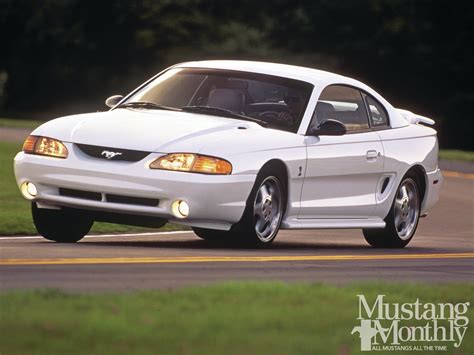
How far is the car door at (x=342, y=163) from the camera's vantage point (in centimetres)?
1323

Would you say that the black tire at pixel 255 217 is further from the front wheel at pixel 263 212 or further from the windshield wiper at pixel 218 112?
the windshield wiper at pixel 218 112

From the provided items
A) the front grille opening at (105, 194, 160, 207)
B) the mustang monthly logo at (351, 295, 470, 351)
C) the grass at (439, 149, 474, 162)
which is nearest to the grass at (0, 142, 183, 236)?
the front grille opening at (105, 194, 160, 207)

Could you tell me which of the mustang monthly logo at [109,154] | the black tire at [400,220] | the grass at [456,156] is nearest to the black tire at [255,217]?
the mustang monthly logo at [109,154]

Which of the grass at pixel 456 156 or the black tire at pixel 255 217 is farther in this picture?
the grass at pixel 456 156

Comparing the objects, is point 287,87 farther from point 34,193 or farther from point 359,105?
point 34,193

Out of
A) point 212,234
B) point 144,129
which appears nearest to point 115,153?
point 144,129

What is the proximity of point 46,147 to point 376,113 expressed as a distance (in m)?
3.89

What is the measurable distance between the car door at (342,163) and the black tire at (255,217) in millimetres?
388

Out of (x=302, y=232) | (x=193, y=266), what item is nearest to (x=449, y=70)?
(x=302, y=232)

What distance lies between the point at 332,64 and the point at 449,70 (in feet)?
14.2

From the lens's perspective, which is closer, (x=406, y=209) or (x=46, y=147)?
(x=46, y=147)

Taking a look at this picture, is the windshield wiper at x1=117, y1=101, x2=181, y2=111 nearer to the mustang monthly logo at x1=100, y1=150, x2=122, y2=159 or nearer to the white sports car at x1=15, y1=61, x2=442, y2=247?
the white sports car at x1=15, y1=61, x2=442, y2=247

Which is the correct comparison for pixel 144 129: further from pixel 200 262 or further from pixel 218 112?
pixel 200 262

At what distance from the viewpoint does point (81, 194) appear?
12.1 metres
